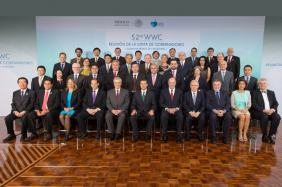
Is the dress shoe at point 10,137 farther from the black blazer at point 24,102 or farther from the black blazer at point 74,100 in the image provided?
the black blazer at point 74,100

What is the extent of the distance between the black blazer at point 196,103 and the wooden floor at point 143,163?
0.66m

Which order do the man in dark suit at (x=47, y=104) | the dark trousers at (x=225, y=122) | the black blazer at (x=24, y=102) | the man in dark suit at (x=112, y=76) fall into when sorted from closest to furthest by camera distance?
the dark trousers at (x=225, y=122), the man in dark suit at (x=47, y=104), the black blazer at (x=24, y=102), the man in dark suit at (x=112, y=76)

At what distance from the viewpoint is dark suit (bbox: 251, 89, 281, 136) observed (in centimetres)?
397

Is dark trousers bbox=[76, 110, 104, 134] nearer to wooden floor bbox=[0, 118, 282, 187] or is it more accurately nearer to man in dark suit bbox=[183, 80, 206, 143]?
wooden floor bbox=[0, 118, 282, 187]

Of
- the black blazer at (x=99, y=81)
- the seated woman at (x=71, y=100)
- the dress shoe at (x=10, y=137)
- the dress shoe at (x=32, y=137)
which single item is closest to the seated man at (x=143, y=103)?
the black blazer at (x=99, y=81)

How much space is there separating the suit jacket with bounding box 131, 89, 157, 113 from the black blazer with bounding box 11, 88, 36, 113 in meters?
2.26

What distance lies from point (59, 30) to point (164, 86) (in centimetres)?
414

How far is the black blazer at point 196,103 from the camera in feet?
13.3

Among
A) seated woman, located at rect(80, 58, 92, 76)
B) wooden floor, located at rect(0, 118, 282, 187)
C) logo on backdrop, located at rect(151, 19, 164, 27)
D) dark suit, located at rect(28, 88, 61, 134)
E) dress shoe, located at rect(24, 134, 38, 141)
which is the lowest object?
wooden floor, located at rect(0, 118, 282, 187)

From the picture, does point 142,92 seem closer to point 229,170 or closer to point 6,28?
point 229,170

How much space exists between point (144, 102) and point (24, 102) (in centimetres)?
266

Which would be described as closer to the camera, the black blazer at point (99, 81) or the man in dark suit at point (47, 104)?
the man in dark suit at point (47, 104)

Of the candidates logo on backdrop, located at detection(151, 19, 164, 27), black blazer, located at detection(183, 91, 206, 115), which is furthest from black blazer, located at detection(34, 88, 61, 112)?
logo on backdrop, located at detection(151, 19, 164, 27)

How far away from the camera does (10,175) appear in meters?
2.59
